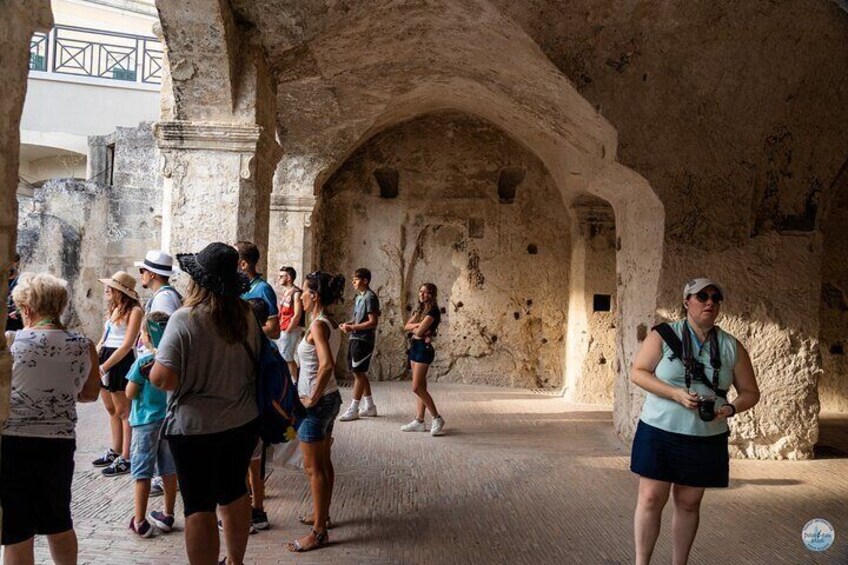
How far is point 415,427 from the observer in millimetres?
6836

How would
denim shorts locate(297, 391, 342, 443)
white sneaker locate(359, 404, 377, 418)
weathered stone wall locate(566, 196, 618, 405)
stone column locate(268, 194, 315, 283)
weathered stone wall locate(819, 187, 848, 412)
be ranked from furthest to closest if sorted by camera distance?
1. stone column locate(268, 194, 315, 283)
2. weathered stone wall locate(566, 196, 618, 405)
3. weathered stone wall locate(819, 187, 848, 412)
4. white sneaker locate(359, 404, 377, 418)
5. denim shorts locate(297, 391, 342, 443)

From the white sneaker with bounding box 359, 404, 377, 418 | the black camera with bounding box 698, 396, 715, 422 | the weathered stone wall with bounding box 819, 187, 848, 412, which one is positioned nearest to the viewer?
the black camera with bounding box 698, 396, 715, 422

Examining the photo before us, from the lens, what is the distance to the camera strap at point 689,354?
9.83ft

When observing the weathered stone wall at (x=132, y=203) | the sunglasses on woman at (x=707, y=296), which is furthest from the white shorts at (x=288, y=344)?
the weathered stone wall at (x=132, y=203)

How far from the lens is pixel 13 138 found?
1988 millimetres

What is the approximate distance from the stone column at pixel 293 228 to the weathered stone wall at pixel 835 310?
6.99 meters

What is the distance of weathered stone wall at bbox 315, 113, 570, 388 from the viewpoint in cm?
1041

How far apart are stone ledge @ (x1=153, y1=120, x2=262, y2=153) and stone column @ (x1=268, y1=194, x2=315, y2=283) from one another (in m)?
3.97

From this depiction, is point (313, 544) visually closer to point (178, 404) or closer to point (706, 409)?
point (178, 404)

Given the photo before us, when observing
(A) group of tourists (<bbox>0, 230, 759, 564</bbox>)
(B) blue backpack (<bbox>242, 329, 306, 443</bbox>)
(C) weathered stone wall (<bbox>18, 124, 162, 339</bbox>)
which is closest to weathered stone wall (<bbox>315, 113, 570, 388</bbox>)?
(C) weathered stone wall (<bbox>18, 124, 162, 339</bbox>)

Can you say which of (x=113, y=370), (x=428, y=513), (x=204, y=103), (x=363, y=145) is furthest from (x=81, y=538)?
(x=363, y=145)

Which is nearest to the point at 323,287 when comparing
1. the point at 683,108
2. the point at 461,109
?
the point at 683,108

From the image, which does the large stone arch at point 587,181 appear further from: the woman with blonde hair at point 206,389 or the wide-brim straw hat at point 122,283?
the woman with blonde hair at point 206,389

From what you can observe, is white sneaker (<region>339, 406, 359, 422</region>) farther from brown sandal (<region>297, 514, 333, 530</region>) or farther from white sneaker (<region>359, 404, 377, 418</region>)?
brown sandal (<region>297, 514, 333, 530</region>)
